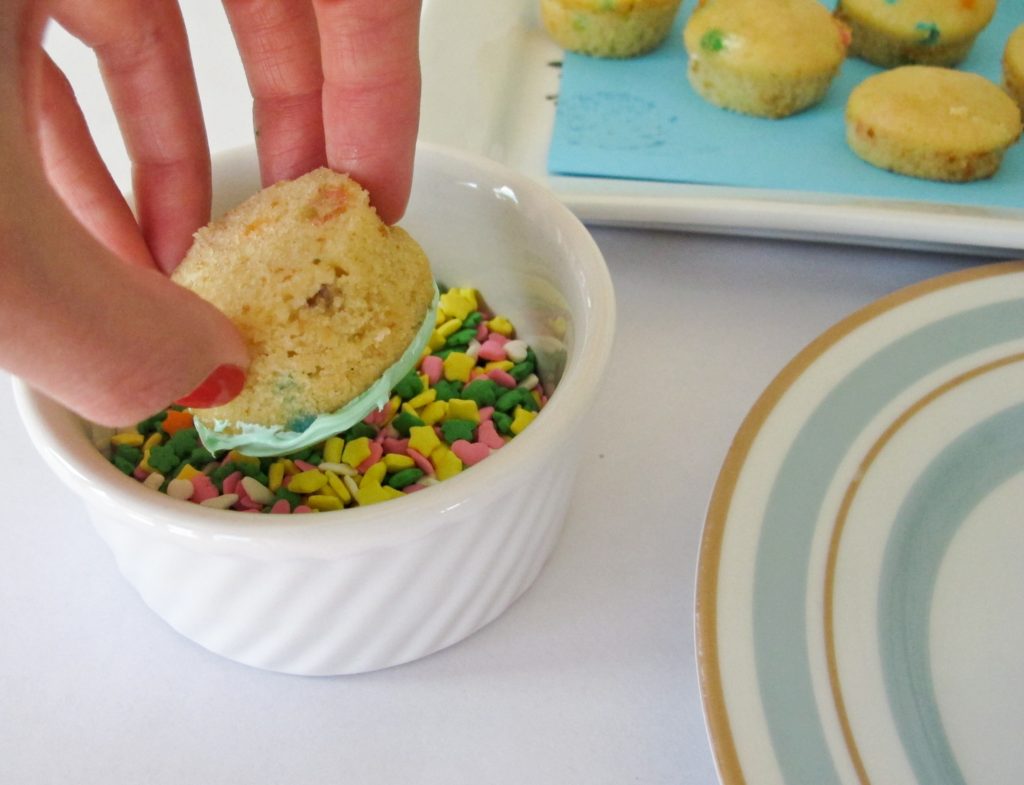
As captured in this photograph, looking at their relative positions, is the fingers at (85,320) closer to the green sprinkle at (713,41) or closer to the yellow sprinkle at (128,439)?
the yellow sprinkle at (128,439)

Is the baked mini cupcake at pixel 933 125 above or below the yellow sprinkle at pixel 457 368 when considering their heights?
above

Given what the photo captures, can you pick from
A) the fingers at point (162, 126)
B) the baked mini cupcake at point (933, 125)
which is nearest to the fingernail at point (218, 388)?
the fingers at point (162, 126)

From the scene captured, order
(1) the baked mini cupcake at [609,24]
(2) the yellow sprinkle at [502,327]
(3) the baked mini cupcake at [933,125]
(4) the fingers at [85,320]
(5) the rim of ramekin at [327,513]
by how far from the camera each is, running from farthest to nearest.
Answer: (1) the baked mini cupcake at [609,24], (3) the baked mini cupcake at [933,125], (2) the yellow sprinkle at [502,327], (5) the rim of ramekin at [327,513], (4) the fingers at [85,320]

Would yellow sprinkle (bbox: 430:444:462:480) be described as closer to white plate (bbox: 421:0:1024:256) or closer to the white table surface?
the white table surface

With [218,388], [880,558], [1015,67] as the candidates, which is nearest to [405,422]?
[218,388]

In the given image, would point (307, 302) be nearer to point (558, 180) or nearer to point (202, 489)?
point (202, 489)

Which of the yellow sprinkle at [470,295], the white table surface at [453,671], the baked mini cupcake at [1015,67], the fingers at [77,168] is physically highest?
the fingers at [77,168]

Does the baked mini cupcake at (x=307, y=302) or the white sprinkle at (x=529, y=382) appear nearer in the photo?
the baked mini cupcake at (x=307, y=302)
